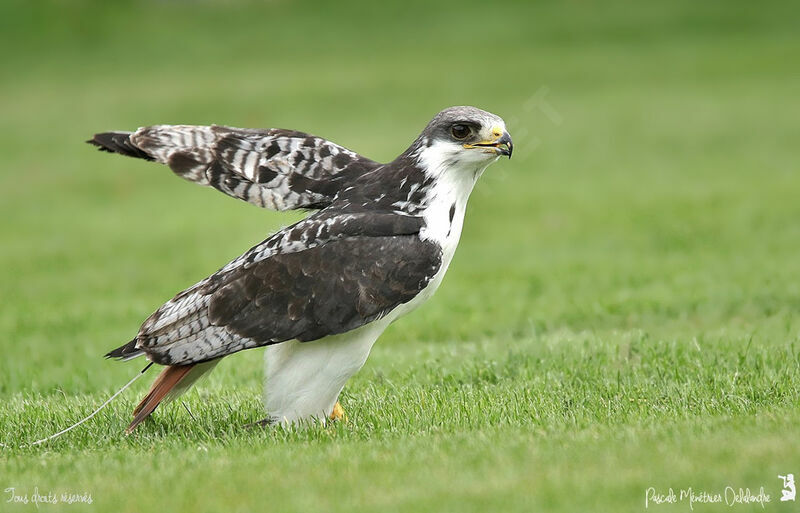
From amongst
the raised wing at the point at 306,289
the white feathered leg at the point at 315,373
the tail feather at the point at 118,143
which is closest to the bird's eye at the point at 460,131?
the raised wing at the point at 306,289

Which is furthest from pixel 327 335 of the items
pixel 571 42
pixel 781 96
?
pixel 571 42

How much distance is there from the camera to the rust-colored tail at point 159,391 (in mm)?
6414

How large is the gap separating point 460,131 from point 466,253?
9.12m

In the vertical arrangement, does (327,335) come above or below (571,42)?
below

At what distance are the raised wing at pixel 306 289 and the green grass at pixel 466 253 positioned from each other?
60 cm

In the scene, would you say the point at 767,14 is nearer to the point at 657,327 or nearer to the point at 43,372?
the point at 657,327

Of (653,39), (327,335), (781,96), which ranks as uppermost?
(653,39)

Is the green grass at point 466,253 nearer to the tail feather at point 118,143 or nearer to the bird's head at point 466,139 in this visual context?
the bird's head at point 466,139

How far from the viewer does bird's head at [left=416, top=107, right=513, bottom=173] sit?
20.7 feet

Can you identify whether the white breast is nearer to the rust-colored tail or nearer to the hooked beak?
the hooked beak

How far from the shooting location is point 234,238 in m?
16.5

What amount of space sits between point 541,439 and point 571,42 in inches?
936

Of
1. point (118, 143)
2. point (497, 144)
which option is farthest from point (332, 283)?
point (118, 143)

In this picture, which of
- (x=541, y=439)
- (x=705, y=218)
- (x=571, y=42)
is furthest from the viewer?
(x=571, y=42)
